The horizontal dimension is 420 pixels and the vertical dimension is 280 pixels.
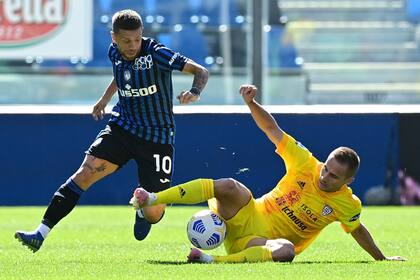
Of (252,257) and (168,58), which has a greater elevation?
(168,58)

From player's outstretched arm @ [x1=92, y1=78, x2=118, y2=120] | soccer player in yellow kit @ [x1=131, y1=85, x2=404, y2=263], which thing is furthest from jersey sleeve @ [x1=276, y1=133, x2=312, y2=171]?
player's outstretched arm @ [x1=92, y1=78, x2=118, y2=120]

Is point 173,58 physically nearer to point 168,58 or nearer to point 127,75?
point 168,58

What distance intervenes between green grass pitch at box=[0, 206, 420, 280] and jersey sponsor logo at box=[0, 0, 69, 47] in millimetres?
6183

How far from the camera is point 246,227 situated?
8.14 metres

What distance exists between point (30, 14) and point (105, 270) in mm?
13014

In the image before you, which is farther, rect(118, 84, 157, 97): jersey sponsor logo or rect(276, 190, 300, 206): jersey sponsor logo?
rect(118, 84, 157, 97): jersey sponsor logo

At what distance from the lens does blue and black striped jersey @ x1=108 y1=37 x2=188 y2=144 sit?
8.95 meters

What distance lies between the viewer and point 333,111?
1514cm

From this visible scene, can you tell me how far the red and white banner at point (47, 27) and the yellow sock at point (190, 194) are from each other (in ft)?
39.5

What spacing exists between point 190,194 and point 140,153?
50.2 inches

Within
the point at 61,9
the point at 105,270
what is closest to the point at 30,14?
the point at 61,9

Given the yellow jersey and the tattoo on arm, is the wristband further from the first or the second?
the yellow jersey

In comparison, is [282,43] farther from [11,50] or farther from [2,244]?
[2,244]

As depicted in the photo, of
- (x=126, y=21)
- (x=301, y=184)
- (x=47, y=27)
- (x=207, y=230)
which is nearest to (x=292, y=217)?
(x=301, y=184)
